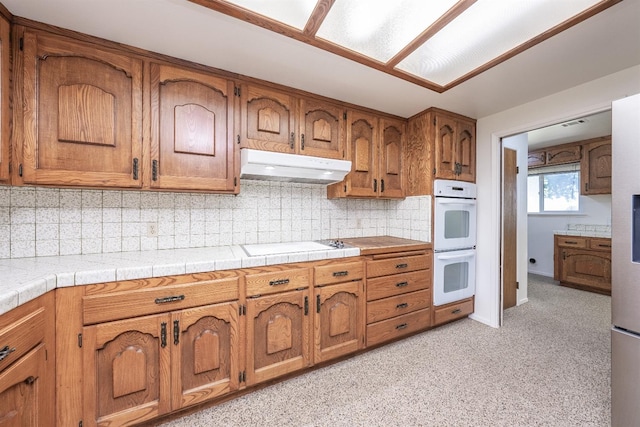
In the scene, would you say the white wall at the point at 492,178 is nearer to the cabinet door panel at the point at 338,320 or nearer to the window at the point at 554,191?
the cabinet door panel at the point at 338,320

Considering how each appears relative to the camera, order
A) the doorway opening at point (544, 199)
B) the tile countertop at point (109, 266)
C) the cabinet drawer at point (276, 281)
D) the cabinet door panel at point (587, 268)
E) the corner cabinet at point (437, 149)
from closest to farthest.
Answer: the tile countertop at point (109, 266) < the cabinet drawer at point (276, 281) < the corner cabinet at point (437, 149) < the doorway opening at point (544, 199) < the cabinet door panel at point (587, 268)

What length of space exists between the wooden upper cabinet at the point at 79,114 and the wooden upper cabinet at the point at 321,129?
111cm

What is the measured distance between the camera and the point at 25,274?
1.16 metres

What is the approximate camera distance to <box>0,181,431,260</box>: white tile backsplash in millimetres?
1540

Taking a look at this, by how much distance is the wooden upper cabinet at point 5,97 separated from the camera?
123cm

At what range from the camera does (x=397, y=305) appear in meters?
2.24

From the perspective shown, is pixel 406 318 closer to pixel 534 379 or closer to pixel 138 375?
pixel 534 379

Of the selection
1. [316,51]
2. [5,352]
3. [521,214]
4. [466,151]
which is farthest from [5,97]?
[521,214]

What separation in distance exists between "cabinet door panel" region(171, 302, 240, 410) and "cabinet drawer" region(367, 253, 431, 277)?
3.63ft

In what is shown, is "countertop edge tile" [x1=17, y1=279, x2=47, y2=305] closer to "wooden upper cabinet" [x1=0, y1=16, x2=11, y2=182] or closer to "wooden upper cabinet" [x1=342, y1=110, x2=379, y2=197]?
"wooden upper cabinet" [x1=0, y1=16, x2=11, y2=182]

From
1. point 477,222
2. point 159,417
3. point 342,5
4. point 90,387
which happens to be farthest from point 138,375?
point 477,222

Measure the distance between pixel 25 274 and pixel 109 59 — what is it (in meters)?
1.21

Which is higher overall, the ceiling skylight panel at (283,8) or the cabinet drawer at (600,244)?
the ceiling skylight panel at (283,8)

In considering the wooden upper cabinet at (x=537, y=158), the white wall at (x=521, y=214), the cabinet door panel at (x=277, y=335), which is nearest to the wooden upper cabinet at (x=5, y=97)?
the cabinet door panel at (x=277, y=335)
